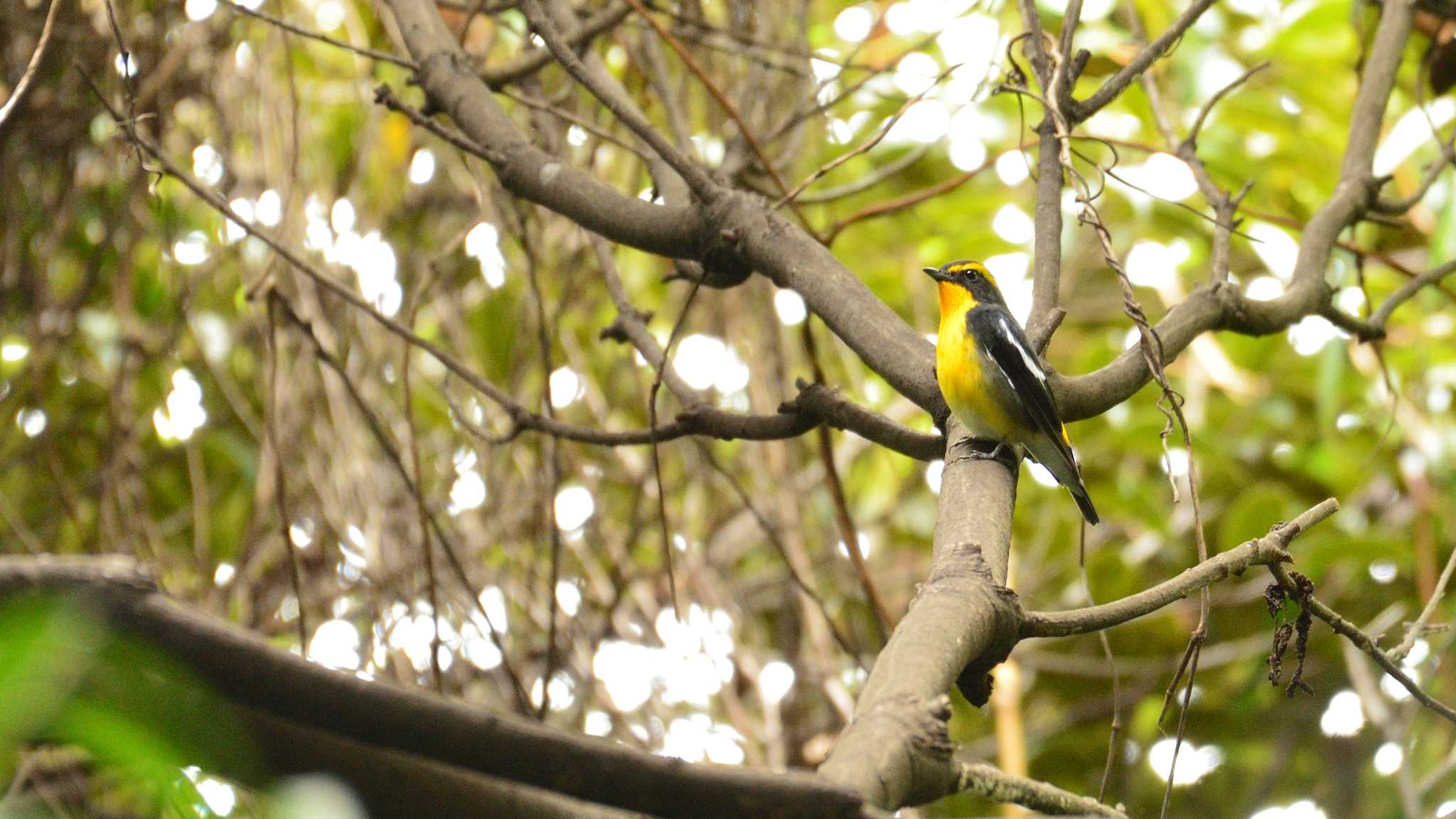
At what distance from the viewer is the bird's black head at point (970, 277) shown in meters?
4.07

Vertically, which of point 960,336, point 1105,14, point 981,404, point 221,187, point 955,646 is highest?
point 1105,14

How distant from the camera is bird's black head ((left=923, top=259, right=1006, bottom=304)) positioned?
407 cm

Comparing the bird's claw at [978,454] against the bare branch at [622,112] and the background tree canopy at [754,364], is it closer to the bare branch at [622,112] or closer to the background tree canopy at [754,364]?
the background tree canopy at [754,364]

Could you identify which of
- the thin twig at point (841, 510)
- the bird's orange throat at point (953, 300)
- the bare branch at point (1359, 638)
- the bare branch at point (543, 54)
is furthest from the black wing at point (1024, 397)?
the bare branch at point (543, 54)

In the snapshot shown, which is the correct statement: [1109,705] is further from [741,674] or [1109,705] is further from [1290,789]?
[741,674]

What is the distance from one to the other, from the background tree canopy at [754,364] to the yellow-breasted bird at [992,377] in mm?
214

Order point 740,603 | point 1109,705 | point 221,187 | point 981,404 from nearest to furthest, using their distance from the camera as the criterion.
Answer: point 981,404 → point 221,187 → point 740,603 → point 1109,705

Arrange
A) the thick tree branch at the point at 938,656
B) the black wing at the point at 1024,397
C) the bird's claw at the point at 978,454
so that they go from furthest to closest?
the black wing at the point at 1024,397 < the bird's claw at the point at 978,454 < the thick tree branch at the point at 938,656

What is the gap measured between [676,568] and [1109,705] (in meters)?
2.32

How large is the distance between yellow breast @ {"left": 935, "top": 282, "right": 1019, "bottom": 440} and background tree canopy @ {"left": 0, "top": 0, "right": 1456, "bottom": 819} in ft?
0.74

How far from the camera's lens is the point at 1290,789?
564cm

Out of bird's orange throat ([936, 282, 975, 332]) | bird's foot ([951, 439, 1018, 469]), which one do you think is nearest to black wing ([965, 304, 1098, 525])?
bird's orange throat ([936, 282, 975, 332])

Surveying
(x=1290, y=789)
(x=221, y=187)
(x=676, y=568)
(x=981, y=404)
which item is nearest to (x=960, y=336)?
(x=981, y=404)

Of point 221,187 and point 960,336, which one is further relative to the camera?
point 221,187
